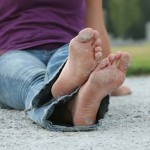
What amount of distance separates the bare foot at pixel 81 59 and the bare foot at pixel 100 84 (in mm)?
19

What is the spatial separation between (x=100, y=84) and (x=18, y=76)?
15.7 inches

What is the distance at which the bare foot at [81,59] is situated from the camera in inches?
55.1

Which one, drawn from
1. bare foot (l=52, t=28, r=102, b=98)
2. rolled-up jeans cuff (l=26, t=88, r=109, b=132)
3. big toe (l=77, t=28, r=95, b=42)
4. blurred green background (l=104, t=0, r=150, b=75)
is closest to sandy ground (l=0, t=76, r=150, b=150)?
rolled-up jeans cuff (l=26, t=88, r=109, b=132)

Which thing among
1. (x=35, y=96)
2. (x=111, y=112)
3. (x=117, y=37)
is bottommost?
(x=117, y=37)

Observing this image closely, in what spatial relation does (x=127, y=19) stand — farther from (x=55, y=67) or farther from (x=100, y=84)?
(x=100, y=84)

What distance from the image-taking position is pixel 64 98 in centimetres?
145

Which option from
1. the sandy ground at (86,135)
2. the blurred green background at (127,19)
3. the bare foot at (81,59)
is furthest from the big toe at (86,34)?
the blurred green background at (127,19)

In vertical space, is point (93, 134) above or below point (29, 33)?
below

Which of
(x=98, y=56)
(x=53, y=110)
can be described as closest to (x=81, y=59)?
(x=98, y=56)

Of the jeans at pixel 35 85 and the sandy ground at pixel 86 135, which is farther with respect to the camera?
the jeans at pixel 35 85

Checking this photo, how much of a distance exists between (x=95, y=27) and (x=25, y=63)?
1.32 feet

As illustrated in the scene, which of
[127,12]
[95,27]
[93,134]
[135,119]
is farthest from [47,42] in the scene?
[127,12]

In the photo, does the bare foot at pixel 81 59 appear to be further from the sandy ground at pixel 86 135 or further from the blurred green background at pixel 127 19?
the blurred green background at pixel 127 19

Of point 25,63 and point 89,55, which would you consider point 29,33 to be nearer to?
point 25,63
